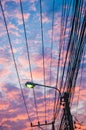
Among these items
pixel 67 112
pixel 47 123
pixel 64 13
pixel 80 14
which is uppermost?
pixel 47 123

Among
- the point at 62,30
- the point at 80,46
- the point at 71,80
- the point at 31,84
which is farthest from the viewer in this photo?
the point at 31,84

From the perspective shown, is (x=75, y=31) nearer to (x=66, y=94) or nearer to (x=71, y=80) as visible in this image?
(x=71, y=80)

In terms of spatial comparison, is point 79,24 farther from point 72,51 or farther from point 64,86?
point 64,86

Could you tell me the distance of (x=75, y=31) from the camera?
10172 millimetres

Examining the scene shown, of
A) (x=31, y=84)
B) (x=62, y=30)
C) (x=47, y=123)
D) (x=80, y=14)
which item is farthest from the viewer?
(x=47, y=123)

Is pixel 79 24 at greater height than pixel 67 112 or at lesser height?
greater

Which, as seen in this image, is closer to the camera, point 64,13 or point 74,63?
point 64,13

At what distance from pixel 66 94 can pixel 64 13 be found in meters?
5.18

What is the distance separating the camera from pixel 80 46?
10.1m

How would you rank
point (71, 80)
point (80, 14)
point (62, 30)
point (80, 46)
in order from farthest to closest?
point (71, 80)
point (62, 30)
point (80, 46)
point (80, 14)

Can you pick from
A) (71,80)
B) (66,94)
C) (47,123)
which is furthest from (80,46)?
(47,123)

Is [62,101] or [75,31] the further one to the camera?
[62,101]

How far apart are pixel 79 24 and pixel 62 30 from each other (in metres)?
1.20

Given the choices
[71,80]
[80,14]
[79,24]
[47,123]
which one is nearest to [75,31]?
[79,24]
